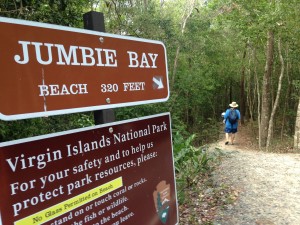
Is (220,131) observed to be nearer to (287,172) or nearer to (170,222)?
(287,172)

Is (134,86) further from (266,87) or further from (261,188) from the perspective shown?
(266,87)

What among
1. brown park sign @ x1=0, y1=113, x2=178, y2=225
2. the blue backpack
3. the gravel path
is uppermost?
brown park sign @ x1=0, y1=113, x2=178, y2=225

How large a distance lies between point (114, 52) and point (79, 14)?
11.4 feet

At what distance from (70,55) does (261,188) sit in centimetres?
513

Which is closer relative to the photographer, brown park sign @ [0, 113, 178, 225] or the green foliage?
brown park sign @ [0, 113, 178, 225]

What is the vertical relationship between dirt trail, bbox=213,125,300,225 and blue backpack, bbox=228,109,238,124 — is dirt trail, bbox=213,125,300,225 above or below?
below

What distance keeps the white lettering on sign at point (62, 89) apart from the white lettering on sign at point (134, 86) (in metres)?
0.32

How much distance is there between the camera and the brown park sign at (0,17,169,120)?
1254 millimetres

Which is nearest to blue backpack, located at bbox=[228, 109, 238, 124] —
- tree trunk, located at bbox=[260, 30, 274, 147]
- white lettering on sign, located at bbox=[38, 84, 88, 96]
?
tree trunk, located at bbox=[260, 30, 274, 147]

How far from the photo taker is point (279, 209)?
481 cm

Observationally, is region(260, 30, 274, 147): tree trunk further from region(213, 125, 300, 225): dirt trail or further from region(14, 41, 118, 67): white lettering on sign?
region(14, 41, 118, 67): white lettering on sign

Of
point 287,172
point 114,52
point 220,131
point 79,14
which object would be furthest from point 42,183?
point 220,131

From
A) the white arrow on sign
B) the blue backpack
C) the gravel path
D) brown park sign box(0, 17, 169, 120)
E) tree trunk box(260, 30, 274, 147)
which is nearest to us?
brown park sign box(0, 17, 169, 120)

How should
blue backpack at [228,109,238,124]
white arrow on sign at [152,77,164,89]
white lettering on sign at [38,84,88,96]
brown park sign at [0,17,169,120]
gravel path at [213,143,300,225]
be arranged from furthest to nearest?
blue backpack at [228,109,238,124], gravel path at [213,143,300,225], white arrow on sign at [152,77,164,89], white lettering on sign at [38,84,88,96], brown park sign at [0,17,169,120]
